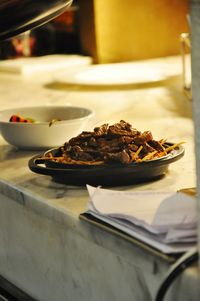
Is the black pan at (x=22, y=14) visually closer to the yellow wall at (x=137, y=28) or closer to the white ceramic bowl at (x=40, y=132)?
the white ceramic bowl at (x=40, y=132)

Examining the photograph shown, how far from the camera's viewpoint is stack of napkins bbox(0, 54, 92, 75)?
3.36m

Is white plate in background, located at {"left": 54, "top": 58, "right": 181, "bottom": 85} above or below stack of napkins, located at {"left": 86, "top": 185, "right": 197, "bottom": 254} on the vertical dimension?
below

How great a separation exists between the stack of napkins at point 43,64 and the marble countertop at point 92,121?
0.22ft

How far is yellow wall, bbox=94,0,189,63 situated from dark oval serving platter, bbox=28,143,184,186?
7.57ft

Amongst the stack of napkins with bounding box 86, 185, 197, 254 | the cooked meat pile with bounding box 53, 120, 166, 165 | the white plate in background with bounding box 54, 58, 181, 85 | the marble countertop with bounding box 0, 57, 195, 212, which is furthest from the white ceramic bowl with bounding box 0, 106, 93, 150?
the white plate in background with bounding box 54, 58, 181, 85

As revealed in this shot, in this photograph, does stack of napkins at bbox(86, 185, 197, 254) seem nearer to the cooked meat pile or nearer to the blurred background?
the cooked meat pile

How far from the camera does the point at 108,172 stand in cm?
131

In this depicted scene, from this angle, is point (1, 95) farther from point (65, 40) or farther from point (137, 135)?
point (65, 40)

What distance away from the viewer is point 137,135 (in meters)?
1.41

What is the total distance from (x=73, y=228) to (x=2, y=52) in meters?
3.73

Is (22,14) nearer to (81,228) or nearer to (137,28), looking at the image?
(81,228)

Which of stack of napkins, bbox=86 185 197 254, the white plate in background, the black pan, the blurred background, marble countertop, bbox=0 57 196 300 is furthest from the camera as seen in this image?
the blurred background

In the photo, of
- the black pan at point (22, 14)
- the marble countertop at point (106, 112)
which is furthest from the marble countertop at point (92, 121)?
the black pan at point (22, 14)

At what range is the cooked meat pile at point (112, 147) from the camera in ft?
4.42
